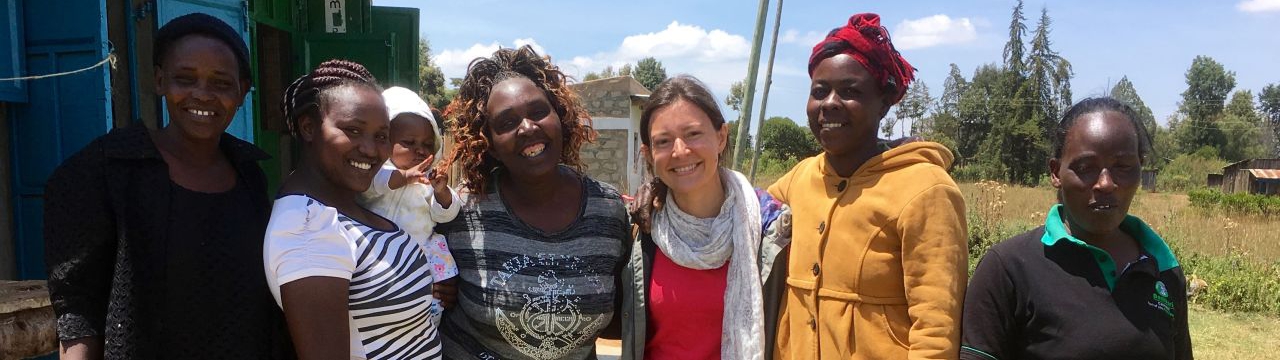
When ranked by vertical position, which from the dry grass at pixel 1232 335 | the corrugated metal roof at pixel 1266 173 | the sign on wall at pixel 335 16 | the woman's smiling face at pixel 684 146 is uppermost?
the sign on wall at pixel 335 16

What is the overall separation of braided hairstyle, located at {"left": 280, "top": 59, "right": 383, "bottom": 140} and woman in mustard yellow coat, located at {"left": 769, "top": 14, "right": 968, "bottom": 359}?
44.2 inches

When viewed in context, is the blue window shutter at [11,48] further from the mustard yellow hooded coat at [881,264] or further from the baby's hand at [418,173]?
the mustard yellow hooded coat at [881,264]

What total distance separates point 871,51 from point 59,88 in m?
3.67

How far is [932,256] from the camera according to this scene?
1707 millimetres

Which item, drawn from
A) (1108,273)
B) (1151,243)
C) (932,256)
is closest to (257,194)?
(932,256)

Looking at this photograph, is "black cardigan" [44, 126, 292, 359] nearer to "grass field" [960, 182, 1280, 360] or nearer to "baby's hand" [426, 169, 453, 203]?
"baby's hand" [426, 169, 453, 203]

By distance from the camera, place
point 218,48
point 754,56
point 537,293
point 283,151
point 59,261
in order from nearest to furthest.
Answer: point 59,261 → point 218,48 → point 537,293 → point 283,151 → point 754,56

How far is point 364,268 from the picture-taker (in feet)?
5.10

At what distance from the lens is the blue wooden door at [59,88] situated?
3445 millimetres

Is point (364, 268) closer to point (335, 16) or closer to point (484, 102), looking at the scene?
point (484, 102)

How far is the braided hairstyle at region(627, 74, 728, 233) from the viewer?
205 cm

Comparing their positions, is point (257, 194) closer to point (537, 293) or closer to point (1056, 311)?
point (537, 293)

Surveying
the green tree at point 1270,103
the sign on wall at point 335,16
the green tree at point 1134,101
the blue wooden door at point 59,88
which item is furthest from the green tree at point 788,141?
the green tree at point 1270,103

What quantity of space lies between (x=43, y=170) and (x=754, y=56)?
17.8ft
